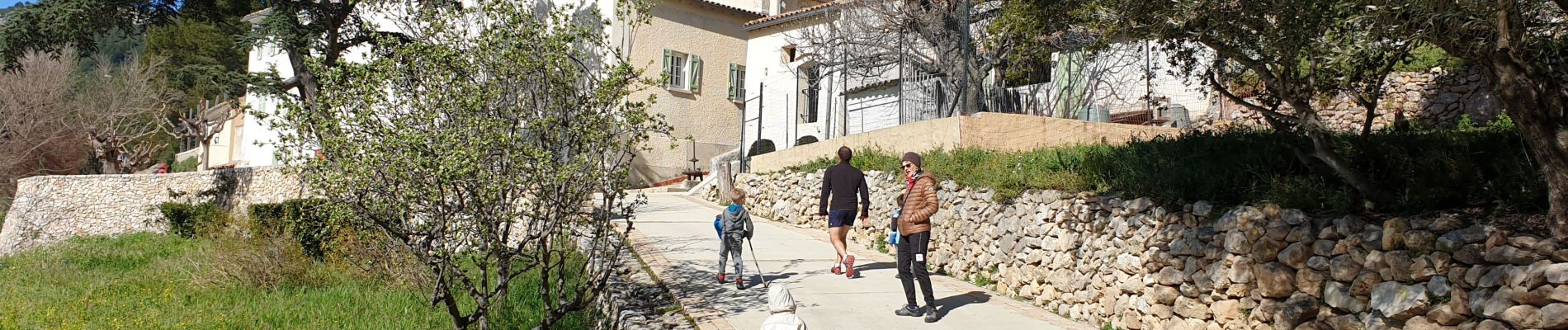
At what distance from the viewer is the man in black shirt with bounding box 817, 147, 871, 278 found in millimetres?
9562

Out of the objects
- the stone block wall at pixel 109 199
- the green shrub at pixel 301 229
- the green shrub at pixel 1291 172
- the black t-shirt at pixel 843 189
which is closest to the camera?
the green shrub at pixel 1291 172

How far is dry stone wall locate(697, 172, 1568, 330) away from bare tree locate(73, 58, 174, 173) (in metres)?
29.4

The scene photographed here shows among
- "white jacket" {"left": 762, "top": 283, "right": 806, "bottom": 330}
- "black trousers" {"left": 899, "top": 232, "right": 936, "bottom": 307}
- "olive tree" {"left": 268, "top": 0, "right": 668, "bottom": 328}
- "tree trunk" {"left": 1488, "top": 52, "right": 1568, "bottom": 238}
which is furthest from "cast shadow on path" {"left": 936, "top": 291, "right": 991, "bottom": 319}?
"tree trunk" {"left": 1488, "top": 52, "right": 1568, "bottom": 238}

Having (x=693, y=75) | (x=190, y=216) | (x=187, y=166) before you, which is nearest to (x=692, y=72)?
(x=693, y=75)

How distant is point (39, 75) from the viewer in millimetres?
30250

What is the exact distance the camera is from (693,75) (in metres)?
28.6

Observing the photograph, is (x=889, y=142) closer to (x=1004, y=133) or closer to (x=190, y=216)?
(x=1004, y=133)

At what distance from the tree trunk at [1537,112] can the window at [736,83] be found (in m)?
25.2

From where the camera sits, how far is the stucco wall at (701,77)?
1081 inches

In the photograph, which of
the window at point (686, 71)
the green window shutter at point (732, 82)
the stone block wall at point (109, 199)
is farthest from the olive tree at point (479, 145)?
the green window shutter at point (732, 82)

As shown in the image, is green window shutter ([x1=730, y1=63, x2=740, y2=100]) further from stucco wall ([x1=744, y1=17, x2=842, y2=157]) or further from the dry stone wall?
the dry stone wall

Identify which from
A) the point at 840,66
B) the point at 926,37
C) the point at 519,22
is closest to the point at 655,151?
the point at 840,66

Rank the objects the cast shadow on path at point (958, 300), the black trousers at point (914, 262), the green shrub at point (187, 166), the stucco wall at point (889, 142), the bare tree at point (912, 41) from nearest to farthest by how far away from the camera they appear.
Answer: the black trousers at point (914, 262)
the cast shadow on path at point (958, 300)
the stucco wall at point (889, 142)
the bare tree at point (912, 41)
the green shrub at point (187, 166)

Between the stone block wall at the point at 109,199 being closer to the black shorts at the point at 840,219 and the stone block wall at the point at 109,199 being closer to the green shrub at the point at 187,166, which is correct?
the green shrub at the point at 187,166
